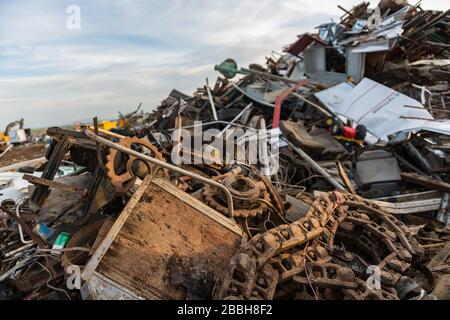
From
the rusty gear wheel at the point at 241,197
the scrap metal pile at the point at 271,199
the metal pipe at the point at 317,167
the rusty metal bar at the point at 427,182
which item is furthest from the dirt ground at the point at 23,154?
the rusty metal bar at the point at 427,182

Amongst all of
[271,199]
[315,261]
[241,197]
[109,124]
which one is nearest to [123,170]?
[241,197]

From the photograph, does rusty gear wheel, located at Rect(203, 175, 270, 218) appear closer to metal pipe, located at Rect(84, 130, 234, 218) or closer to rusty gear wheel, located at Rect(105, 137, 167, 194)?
metal pipe, located at Rect(84, 130, 234, 218)

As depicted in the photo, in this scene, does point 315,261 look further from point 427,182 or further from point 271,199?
point 427,182

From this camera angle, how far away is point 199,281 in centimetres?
259

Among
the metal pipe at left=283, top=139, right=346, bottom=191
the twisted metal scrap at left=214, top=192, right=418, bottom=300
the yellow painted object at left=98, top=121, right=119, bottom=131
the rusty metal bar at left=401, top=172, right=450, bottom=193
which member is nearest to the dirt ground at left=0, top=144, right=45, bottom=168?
the yellow painted object at left=98, top=121, right=119, bottom=131

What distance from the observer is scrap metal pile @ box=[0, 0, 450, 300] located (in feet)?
8.17

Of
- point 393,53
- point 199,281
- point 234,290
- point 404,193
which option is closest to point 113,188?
point 199,281

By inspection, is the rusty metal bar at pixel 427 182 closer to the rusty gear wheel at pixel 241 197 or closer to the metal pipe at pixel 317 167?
the metal pipe at pixel 317 167

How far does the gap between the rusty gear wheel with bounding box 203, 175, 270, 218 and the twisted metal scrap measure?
679mm

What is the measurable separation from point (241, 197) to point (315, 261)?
105 centimetres

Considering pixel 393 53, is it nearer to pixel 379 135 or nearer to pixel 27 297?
pixel 379 135

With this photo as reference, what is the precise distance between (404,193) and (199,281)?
3628mm

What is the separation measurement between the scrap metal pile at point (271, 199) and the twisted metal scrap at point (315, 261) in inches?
0.4
